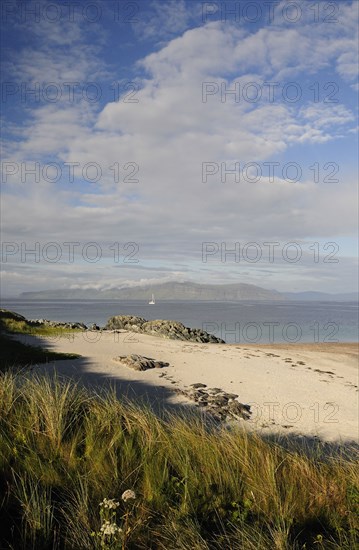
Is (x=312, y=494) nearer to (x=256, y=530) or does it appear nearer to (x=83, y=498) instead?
(x=256, y=530)

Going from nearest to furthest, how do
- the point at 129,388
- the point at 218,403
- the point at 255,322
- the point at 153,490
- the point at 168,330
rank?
the point at 153,490 < the point at 218,403 < the point at 129,388 < the point at 168,330 < the point at 255,322

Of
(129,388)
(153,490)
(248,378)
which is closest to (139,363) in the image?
(129,388)

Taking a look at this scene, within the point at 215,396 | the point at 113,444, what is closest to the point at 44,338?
the point at 215,396

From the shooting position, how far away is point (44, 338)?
21781 millimetres

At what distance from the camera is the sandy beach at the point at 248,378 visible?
10.3 metres

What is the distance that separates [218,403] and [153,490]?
7332mm

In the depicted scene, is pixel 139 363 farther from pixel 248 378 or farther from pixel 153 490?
pixel 153 490

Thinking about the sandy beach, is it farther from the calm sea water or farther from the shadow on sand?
the calm sea water

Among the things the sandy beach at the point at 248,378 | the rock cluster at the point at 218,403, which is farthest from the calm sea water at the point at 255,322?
the rock cluster at the point at 218,403

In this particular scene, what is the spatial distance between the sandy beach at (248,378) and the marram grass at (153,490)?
2.23 meters

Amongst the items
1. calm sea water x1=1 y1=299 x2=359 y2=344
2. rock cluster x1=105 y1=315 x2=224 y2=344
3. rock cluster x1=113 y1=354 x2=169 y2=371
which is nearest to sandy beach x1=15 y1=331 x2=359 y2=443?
rock cluster x1=113 y1=354 x2=169 y2=371

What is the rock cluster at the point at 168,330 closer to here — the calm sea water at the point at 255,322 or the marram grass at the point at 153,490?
the calm sea water at the point at 255,322

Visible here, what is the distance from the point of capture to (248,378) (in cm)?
1461

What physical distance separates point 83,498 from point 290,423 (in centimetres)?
746
